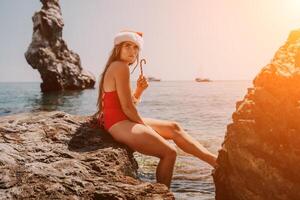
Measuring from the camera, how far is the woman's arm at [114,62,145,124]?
19.0 ft

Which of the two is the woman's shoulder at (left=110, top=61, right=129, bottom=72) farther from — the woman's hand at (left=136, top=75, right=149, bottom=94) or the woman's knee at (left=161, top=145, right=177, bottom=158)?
the woman's knee at (left=161, top=145, right=177, bottom=158)

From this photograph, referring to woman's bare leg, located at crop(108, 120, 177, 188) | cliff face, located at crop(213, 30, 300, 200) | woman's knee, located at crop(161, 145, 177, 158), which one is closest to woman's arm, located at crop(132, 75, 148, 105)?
woman's bare leg, located at crop(108, 120, 177, 188)

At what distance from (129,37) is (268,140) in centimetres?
271

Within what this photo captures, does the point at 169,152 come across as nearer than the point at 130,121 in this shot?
Yes

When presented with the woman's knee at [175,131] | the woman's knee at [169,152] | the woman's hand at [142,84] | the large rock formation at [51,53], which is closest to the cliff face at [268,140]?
the woman's knee at [169,152]

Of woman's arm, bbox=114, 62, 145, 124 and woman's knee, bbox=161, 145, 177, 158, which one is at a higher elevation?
woman's arm, bbox=114, 62, 145, 124

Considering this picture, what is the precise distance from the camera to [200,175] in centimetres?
930

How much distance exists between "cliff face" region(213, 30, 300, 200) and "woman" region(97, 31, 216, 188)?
865 millimetres

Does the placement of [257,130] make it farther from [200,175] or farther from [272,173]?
[200,175]

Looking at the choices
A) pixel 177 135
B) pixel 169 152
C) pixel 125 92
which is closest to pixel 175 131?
pixel 177 135

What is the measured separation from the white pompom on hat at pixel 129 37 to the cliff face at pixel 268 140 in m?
2.00

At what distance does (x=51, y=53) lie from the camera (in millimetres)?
70000

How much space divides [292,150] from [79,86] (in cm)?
7618

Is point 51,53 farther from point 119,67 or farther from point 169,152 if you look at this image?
point 169,152
